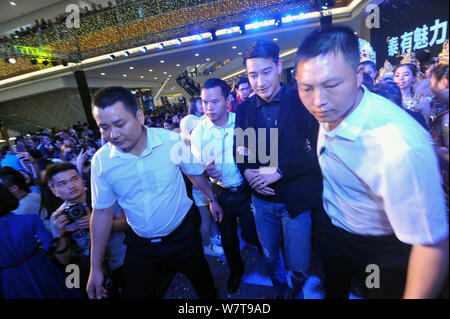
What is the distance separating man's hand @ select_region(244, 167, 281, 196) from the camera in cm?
116

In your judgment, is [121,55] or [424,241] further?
[121,55]

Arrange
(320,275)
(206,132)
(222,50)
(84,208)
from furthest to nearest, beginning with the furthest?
(222,50), (206,132), (320,275), (84,208)

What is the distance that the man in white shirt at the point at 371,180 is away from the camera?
0.49m

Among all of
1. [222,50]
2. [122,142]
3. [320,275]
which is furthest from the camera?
[222,50]

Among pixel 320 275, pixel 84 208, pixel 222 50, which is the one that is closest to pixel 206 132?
pixel 84 208

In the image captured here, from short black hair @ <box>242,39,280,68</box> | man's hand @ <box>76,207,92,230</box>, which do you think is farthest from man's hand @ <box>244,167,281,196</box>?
man's hand @ <box>76,207,92,230</box>

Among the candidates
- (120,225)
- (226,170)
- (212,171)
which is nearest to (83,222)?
(120,225)

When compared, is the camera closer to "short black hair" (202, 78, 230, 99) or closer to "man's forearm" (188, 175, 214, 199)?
"man's forearm" (188, 175, 214, 199)

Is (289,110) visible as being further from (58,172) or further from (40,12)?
(40,12)

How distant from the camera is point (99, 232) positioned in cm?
121

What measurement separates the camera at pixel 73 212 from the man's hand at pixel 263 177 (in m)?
1.15

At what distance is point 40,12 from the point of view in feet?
35.1

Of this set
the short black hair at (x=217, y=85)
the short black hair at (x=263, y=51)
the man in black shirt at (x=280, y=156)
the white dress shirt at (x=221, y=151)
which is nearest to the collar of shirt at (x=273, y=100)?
the man in black shirt at (x=280, y=156)

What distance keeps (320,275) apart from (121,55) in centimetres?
1073
